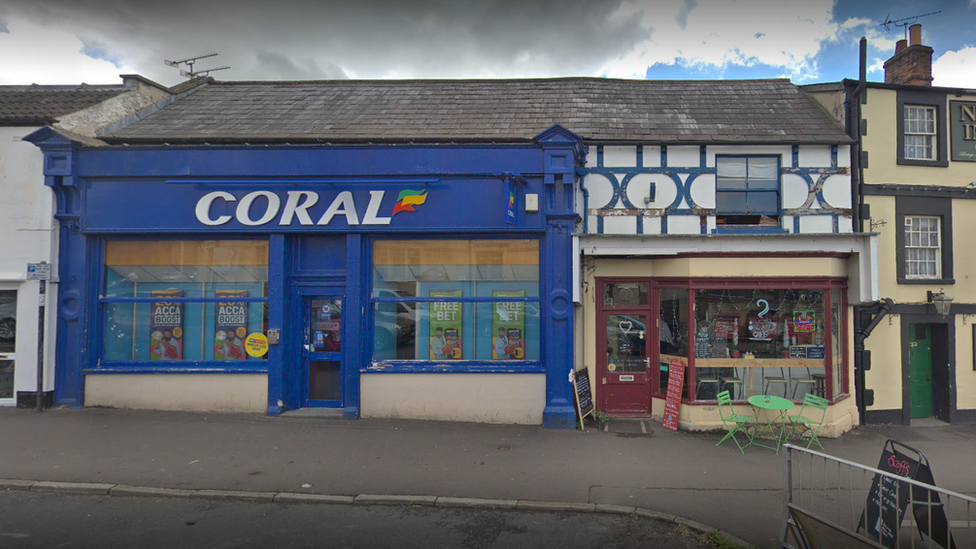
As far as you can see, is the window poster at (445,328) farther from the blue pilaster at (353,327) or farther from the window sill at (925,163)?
the window sill at (925,163)

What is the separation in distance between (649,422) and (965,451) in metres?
5.03

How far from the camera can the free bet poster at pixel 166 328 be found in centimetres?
948

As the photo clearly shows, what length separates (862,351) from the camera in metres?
9.59

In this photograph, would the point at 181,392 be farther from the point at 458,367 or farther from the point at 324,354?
the point at 458,367

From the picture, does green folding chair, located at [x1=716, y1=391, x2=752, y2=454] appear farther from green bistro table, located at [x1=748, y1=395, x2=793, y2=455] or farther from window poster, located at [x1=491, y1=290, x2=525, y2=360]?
window poster, located at [x1=491, y1=290, x2=525, y2=360]

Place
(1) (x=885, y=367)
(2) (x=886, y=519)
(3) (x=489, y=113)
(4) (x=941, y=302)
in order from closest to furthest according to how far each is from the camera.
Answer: (2) (x=886, y=519) < (4) (x=941, y=302) < (1) (x=885, y=367) < (3) (x=489, y=113)

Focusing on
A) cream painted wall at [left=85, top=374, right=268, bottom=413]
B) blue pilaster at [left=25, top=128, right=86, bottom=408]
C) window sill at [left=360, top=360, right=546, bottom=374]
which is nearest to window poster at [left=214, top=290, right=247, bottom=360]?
cream painted wall at [left=85, top=374, right=268, bottom=413]

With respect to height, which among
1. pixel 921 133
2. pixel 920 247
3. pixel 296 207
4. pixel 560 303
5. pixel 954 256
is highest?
pixel 921 133

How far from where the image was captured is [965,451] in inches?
331

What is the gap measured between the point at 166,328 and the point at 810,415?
11.7 m

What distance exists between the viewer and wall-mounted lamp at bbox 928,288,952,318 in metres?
9.65

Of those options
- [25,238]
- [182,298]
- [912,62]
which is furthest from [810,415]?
[25,238]

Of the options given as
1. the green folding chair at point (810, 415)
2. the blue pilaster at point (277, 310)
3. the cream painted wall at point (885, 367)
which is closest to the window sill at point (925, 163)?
the cream painted wall at point (885, 367)

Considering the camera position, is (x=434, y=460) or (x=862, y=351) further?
(x=862, y=351)
